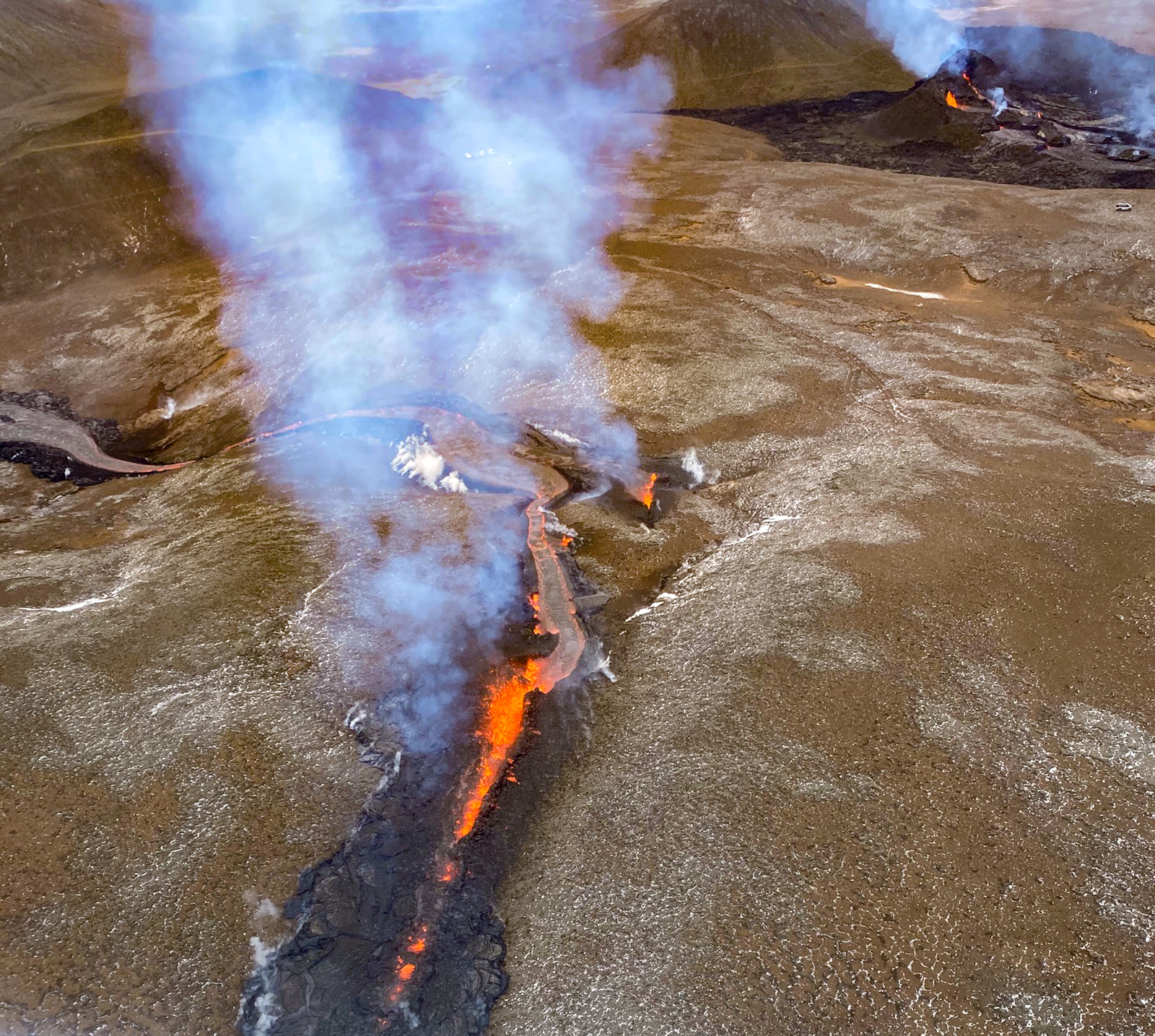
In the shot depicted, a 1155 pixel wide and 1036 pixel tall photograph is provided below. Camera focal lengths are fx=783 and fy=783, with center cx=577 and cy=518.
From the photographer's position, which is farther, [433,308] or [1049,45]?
[1049,45]

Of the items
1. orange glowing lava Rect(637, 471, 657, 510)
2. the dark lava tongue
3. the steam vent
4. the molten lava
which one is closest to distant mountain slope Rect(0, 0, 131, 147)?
the steam vent

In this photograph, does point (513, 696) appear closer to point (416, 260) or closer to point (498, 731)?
point (498, 731)

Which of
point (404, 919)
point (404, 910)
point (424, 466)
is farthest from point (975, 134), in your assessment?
point (404, 919)

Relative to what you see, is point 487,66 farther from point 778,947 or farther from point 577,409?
point 778,947

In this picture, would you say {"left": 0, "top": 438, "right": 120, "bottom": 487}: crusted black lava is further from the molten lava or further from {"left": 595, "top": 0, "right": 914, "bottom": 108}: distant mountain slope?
{"left": 595, "top": 0, "right": 914, "bottom": 108}: distant mountain slope

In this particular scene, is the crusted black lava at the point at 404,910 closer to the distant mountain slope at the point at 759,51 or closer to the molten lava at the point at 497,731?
the molten lava at the point at 497,731

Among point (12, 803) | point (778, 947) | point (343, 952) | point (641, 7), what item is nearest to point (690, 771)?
point (778, 947)
